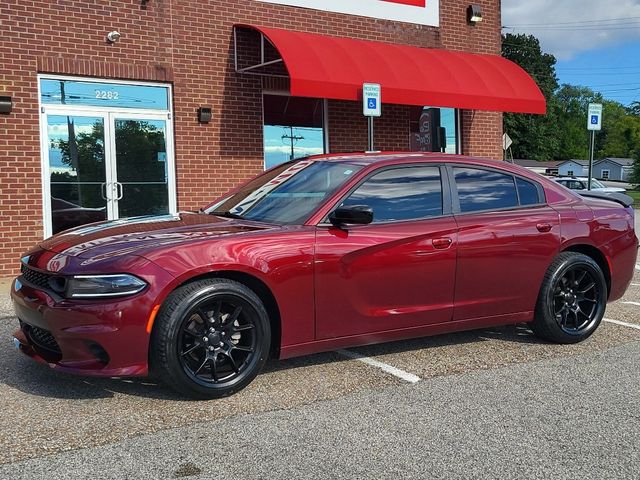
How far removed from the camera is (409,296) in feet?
15.5

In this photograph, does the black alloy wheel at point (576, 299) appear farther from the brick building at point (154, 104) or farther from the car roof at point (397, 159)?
the brick building at point (154, 104)

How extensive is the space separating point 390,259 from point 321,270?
55 centimetres

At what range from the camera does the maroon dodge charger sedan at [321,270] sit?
3.86m

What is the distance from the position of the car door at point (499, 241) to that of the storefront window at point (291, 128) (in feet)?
19.7

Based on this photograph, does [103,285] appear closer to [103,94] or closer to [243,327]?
[243,327]

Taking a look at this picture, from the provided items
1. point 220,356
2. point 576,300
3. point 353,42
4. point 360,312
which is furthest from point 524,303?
point 353,42

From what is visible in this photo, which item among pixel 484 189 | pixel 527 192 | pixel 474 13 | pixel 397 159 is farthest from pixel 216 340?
pixel 474 13

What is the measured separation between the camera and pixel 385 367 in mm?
4820

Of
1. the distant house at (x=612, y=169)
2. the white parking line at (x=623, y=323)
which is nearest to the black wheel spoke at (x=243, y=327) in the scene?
the white parking line at (x=623, y=323)

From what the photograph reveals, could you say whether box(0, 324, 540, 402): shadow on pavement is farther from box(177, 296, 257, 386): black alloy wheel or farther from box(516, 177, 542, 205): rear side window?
box(516, 177, 542, 205): rear side window

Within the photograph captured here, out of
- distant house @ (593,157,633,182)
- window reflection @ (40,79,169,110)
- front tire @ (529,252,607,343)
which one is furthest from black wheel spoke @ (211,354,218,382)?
distant house @ (593,157,633,182)

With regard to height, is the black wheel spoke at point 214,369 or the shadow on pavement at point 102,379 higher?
the black wheel spoke at point 214,369

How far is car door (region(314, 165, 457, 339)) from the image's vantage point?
14.5ft

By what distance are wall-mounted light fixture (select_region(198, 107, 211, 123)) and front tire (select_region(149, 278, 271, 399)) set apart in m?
6.63
